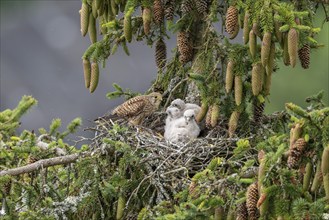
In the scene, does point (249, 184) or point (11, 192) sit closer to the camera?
point (249, 184)

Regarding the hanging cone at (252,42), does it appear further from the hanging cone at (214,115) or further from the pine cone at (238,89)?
the hanging cone at (214,115)

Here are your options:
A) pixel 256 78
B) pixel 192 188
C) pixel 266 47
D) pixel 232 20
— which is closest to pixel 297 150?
pixel 192 188

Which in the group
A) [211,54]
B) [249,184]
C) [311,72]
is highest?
[311,72]

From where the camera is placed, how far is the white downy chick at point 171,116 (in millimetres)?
10320

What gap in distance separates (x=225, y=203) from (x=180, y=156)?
1.85 meters

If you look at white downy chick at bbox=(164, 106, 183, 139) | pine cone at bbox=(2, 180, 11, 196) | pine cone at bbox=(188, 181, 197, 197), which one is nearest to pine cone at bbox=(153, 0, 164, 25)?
white downy chick at bbox=(164, 106, 183, 139)

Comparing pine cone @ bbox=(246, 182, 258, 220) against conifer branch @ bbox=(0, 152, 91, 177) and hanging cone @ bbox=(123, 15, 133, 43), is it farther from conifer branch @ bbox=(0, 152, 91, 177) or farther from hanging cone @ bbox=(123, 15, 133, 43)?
hanging cone @ bbox=(123, 15, 133, 43)

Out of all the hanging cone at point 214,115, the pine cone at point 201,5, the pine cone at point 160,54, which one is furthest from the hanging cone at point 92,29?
the hanging cone at point 214,115

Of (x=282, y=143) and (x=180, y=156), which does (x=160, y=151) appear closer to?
(x=180, y=156)

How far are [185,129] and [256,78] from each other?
1.05 m

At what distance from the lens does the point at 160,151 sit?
9.66 meters

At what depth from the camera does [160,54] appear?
1068 centimetres

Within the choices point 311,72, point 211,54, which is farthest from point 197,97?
point 311,72

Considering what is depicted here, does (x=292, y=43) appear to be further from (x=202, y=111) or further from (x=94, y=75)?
(x=94, y=75)
